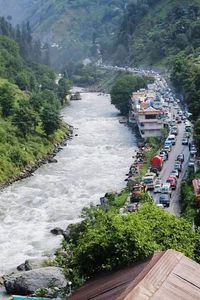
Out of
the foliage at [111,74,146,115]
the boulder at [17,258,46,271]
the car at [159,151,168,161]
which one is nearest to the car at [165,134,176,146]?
the car at [159,151,168,161]

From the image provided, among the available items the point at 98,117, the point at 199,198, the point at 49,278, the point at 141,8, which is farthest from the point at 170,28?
the point at 49,278

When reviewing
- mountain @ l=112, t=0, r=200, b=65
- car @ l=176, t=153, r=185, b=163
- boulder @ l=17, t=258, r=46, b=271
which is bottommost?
boulder @ l=17, t=258, r=46, b=271

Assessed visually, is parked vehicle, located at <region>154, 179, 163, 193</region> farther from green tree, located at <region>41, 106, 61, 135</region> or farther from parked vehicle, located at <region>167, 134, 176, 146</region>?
green tree, located at <region>41, 106, 61, 135</region>

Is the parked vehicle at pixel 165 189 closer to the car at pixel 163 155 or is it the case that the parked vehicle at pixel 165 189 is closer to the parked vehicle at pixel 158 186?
the parked vehicle at pixel 158 186

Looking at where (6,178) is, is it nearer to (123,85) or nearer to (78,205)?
(78,205)

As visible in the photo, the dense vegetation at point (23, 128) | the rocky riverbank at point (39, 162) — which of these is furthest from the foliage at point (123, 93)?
the rocky riverbank at point (39, 162)

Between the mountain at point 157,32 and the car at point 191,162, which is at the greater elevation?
the mountain at point 157,32
